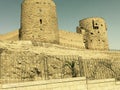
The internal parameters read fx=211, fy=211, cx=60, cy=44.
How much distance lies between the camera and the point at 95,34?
32.6m

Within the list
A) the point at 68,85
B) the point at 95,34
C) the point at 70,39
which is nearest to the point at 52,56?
the point at 68,85

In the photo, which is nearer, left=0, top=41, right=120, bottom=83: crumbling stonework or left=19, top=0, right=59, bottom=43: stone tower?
left=0, top=41, right=120, bottom=83: crumbling stonework

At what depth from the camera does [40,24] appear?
22766 mm

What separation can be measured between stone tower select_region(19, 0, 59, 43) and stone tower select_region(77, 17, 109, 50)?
10404 mm

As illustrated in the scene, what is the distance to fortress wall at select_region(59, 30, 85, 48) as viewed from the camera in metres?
28.7

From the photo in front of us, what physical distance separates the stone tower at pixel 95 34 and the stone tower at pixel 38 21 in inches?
410

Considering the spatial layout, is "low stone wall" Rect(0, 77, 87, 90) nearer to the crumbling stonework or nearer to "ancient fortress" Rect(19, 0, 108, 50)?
the crumbling stonework

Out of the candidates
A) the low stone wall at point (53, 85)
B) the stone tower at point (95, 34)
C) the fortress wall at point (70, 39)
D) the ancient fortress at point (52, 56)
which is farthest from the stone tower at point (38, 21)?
the low stone wall at point (53, 85)

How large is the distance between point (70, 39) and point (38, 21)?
8.38m

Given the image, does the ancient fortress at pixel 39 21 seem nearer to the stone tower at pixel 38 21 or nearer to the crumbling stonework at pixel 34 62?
the stone tower at pixel 38 21

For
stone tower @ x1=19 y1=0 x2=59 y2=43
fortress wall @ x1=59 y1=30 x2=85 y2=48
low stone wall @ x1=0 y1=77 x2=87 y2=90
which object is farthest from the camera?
fortress wall @ x1=59 y1=30 x2=85 y2=48

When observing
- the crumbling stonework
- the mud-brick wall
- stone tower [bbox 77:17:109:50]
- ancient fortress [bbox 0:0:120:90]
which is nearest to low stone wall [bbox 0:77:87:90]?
ancient fortress [bbox 0:0:120:90]

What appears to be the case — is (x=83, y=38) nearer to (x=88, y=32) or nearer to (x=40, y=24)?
(x=88, y=32)

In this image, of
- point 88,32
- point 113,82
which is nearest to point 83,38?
point 88,32
